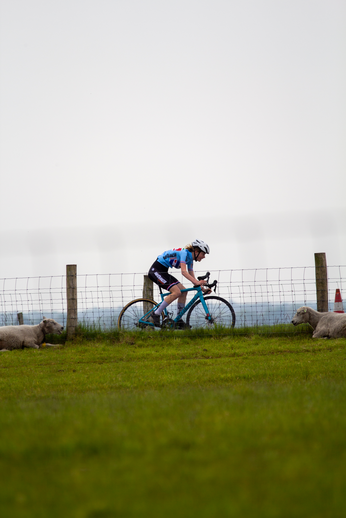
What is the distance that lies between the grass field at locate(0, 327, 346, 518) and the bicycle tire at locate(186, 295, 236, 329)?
531 cm

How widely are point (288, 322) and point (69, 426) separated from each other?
8.88 metres

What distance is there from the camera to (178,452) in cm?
279

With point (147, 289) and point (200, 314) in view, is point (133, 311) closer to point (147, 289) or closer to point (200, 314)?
point (147, 289)

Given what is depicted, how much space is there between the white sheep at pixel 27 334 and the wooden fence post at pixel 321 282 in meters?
6.01

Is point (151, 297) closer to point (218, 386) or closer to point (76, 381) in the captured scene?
point (76, 381)

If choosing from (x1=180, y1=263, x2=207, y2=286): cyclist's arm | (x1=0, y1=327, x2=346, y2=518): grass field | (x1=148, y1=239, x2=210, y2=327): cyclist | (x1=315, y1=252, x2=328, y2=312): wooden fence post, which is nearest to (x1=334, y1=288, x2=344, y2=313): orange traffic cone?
(x1=315, y1=252, x2=328, y2=312): wooden fence post

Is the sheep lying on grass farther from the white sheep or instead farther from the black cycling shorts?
the white sheep

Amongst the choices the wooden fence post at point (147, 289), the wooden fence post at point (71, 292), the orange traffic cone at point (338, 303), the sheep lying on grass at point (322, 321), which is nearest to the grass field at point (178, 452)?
the sheep lying on grass at point (322, 321)

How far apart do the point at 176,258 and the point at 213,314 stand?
5.05ft

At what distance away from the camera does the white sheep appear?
11148 millimetres

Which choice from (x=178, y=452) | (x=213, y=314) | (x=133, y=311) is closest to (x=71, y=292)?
(x=133, y=311)

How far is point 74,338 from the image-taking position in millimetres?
11734

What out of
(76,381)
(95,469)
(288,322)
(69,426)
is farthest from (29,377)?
(288,322)

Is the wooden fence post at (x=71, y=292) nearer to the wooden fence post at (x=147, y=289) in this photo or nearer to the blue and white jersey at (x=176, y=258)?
the wooden fence post at (x=147, y=289)
